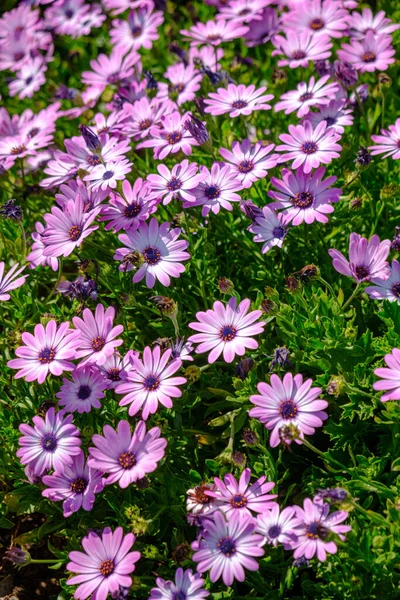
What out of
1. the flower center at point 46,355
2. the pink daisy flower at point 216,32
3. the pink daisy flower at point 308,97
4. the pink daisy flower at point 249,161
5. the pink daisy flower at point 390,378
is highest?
the pink daisy flower at point 216,32

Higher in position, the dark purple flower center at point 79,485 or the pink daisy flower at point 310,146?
the pink daisy flower at point 310,146

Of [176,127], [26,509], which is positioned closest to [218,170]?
[176,127]

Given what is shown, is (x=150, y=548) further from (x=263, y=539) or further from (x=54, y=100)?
(x=54, y=100)

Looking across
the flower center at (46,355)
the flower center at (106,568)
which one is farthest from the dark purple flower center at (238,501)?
the flower center at (46,355)

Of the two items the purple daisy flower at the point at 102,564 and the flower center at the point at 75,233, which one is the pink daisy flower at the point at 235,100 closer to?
the flower center at the point at 75,233

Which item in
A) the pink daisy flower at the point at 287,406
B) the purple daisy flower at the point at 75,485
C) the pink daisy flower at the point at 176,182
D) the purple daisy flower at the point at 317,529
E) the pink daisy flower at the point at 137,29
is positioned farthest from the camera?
the pink daisy flower at the point at 137,29

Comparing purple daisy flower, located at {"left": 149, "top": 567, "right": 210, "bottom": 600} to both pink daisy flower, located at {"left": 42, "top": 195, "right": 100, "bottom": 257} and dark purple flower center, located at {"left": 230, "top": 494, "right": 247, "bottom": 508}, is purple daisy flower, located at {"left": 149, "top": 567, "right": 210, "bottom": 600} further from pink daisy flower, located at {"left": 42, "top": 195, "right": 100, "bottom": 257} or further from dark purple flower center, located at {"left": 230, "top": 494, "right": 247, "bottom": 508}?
pink daisy flower, located at {"left": 42, "top": 195, "right": 100, "bottom": 257}

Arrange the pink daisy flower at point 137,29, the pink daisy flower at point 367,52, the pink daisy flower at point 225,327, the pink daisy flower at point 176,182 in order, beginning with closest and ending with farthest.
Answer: the pink daisy flower at point 225,327 < the pink daisy flower at point 176,182 < the pink daisy flower at point 367,52 < the pink daisy flower at point 137,29

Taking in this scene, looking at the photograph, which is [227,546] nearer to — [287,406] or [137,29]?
[287,406]
